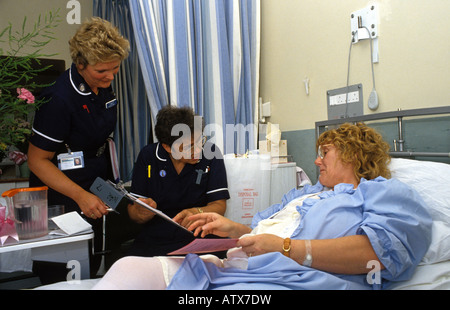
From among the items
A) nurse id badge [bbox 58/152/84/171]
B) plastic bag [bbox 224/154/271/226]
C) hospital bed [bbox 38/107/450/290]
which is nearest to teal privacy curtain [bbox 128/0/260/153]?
plastic bag [bbox 224/154/271/226]

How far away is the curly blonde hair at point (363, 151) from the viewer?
133 cm

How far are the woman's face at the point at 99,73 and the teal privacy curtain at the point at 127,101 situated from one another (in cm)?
179

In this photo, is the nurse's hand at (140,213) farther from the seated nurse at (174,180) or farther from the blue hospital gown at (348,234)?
the blue hospital gown at (348,234)

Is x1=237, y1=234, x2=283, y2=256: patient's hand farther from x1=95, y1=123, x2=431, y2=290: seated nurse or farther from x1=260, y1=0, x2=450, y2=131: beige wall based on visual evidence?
x1=260, y1=0, x2=450, y2=131: beige wall

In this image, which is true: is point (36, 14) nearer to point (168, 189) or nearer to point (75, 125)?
point (75, 125)

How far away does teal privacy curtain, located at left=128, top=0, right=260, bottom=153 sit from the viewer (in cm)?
213

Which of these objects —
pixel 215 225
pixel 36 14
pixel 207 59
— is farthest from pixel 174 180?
pixel 36 14

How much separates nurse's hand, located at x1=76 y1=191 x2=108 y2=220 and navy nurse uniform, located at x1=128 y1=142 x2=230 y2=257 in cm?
34

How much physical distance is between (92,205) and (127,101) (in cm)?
219

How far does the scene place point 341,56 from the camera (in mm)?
1984

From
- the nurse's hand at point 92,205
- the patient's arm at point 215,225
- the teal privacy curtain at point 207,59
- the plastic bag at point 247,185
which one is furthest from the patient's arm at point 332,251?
the teal privacy curtain at point 207,59

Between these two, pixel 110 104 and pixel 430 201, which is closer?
pixel 430 201
